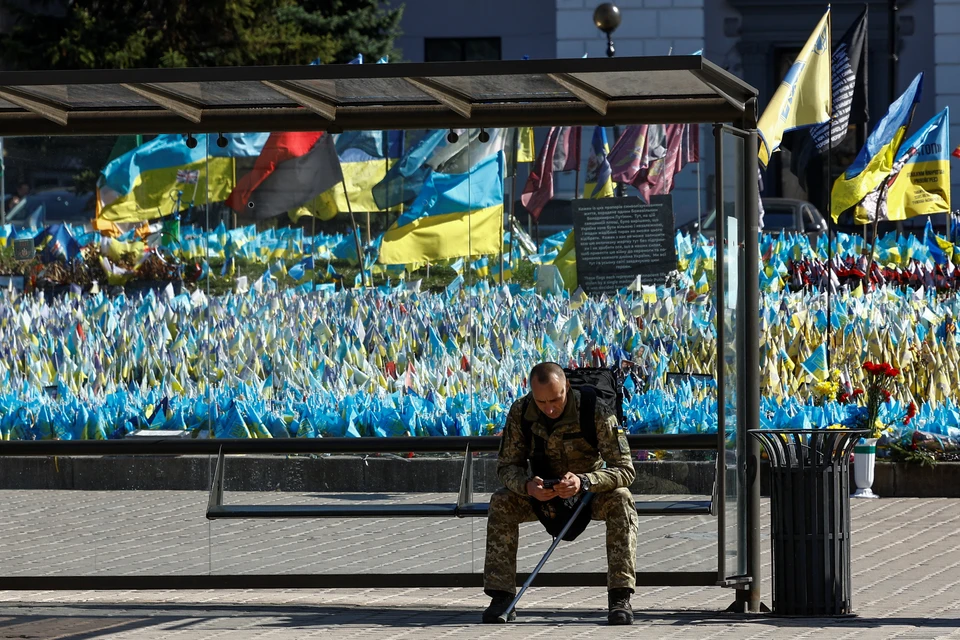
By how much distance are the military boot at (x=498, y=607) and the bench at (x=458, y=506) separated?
84 centimetres

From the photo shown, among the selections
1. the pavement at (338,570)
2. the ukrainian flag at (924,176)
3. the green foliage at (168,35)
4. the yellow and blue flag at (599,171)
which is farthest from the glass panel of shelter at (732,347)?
the green foliage at (168,35)

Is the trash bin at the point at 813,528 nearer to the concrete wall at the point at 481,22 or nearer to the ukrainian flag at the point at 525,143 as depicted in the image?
the ukrainian flag at the point at 525,143

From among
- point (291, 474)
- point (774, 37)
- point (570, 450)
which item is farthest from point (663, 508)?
point (774, 37)

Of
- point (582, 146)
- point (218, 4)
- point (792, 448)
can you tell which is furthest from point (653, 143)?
point (218, 4)

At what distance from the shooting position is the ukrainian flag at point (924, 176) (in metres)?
16.7

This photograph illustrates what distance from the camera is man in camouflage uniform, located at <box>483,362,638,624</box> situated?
7414 mm

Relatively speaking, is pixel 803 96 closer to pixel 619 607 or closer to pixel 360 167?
pixel 360 167

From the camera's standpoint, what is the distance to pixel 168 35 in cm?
2869

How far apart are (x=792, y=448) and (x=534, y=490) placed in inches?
48.6

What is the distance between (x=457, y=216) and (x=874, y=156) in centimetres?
835

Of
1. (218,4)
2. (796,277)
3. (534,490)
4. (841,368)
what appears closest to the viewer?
(534,490)

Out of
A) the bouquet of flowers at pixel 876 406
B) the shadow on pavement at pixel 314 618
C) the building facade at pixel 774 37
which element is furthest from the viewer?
the building facade at pixel 774 37

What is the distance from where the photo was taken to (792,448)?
25.3 ft

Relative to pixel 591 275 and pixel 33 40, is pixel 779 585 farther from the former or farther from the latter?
pixel 33 40
